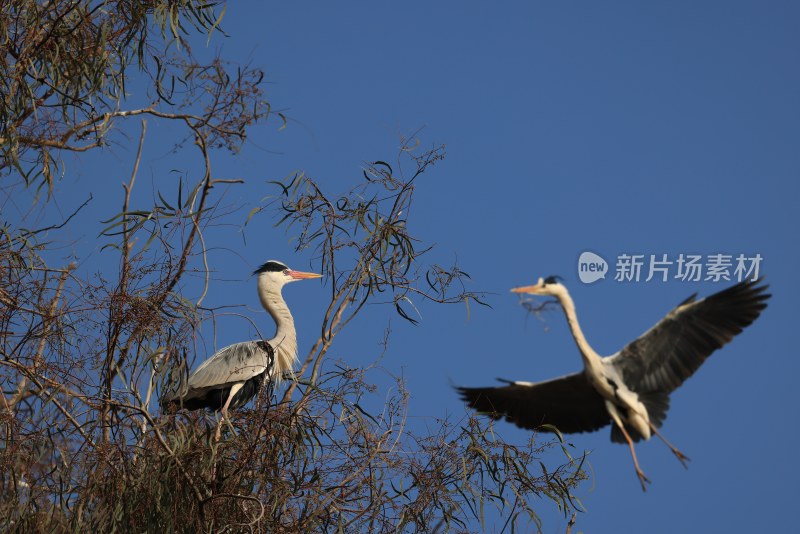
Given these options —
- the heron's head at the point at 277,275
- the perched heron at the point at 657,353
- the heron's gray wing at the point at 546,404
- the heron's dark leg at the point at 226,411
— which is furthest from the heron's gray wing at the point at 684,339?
the heron's head at the point at 277,275

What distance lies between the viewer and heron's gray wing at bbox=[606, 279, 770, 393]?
405 cm

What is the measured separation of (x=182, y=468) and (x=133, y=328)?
2.01 ft

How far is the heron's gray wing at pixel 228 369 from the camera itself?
17.1 ft

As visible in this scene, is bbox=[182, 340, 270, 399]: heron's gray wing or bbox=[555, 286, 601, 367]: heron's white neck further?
bbox=[182, 340, 270, 399]: heron's gray wing

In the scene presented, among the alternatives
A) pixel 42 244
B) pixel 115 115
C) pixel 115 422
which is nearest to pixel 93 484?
pixel 115 422

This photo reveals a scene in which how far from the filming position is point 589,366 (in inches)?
160

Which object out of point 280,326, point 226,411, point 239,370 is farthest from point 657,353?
point 280,326

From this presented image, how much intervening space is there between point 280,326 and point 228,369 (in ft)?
1.52

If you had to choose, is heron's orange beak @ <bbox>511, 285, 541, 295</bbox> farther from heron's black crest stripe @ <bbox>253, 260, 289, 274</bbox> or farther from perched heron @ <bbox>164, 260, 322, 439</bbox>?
heron's black crest stripe @ <bbox>253, 260, 289, 274</bbox>

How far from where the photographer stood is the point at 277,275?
5832 mm

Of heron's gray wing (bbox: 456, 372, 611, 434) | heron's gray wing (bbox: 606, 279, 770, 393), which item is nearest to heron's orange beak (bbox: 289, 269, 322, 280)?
heron's gray wing (bbox: 456, 372, 611, 434)

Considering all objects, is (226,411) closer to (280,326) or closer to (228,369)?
(228,369)

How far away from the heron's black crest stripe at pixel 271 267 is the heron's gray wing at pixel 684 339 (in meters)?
2.26

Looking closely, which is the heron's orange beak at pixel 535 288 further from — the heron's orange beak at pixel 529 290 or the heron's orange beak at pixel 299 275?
the heron's orange beak at pixel 299 275
